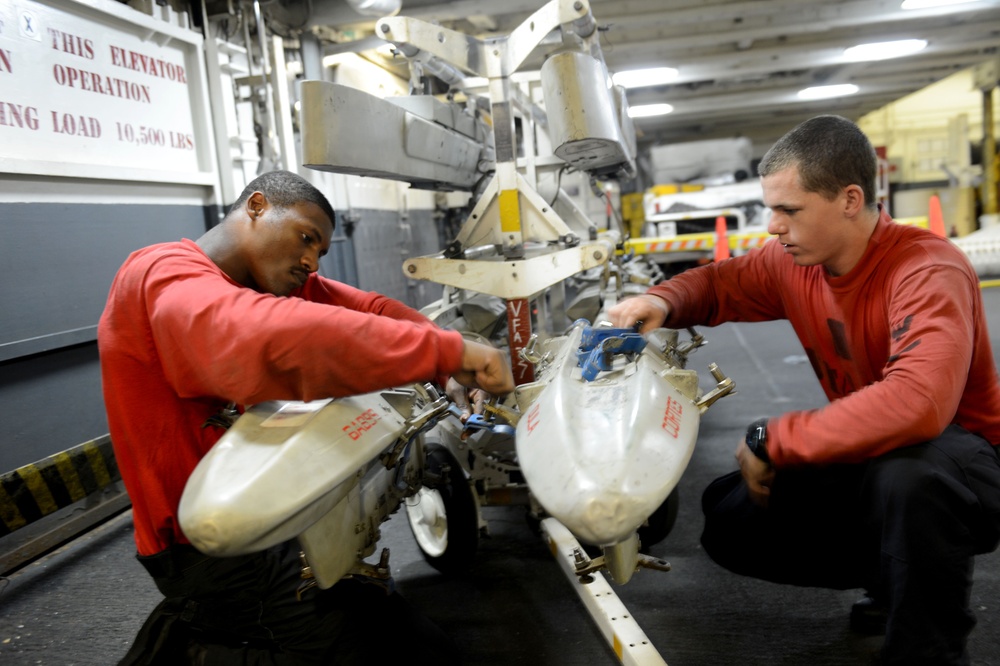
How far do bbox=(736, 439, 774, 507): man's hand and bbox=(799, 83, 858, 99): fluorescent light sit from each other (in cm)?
1125

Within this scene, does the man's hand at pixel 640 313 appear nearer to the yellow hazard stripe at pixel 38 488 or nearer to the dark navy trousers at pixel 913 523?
the dark navy trousers at pixel 913 523

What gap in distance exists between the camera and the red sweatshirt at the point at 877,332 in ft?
5.29

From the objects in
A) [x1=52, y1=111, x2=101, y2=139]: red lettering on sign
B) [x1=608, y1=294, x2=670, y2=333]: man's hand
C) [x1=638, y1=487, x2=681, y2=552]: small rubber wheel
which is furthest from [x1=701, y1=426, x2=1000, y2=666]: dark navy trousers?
[x1=52, y1=111, x2=101, y2=139]: red lettering on sign

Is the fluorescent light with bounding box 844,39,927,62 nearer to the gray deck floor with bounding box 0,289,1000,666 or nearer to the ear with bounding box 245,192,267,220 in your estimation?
the gray deck floor with bounding box 0,289,1000,666

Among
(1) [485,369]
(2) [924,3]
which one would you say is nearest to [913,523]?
(1) [485,369]

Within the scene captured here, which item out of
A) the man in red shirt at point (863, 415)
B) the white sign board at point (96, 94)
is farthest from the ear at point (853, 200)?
the white sign board at point (96, 94)

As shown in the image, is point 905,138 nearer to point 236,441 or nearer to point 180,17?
point 180,17

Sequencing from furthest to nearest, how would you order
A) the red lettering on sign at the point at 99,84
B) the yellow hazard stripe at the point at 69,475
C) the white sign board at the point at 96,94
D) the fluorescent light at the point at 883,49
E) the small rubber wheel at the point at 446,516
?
the fluorescent light at the point at 883,49, the red lettering on sign at the point at 99,84, the yellow hazard stripe at the point at 69,475, the white sign board at the point at 96,94, the small rubber wheel at the point at 446,516

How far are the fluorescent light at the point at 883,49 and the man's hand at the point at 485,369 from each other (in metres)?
8.98

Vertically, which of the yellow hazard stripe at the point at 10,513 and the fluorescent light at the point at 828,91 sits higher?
the fluorescent light at the point at 828,91

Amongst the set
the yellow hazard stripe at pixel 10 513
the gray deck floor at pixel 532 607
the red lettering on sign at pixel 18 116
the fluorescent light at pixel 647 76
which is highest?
the fluorescent light at pixel 647 76

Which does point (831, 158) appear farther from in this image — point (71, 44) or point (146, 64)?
point (146, 64)

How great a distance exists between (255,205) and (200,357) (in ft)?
1.85

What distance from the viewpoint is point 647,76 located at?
9688 mm
